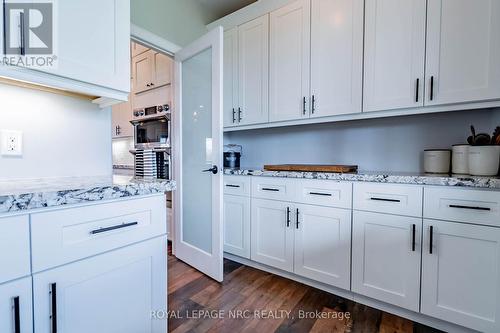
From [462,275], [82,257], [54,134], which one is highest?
[54,134]

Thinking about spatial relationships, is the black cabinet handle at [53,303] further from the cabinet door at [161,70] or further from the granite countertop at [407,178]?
the cabinet door at [161,70]

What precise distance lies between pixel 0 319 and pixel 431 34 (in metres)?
2.36

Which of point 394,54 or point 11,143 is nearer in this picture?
point 11,143

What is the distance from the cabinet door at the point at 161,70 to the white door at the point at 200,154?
0.35 metres

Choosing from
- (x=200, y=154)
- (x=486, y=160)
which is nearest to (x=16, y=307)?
(x=200, y=154)

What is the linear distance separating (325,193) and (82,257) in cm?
142

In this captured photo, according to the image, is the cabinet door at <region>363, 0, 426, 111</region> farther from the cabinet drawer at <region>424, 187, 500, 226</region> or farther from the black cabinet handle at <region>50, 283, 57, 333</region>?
the black cabinet handle at <region>50, 283, 57, 333</region>

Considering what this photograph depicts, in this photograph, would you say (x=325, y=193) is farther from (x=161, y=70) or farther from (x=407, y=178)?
(x=161, y=70)

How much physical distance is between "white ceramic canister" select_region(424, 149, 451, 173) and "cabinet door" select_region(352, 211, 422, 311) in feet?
1.65

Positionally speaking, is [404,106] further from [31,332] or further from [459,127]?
[31,332]

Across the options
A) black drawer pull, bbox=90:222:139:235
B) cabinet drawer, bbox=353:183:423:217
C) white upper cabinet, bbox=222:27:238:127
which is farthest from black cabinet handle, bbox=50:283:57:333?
white upper cabinet, bbox=222:27:238:127

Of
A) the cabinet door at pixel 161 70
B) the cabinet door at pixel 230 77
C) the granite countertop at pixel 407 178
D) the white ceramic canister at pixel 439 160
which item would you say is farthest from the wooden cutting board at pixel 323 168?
the cabinet door at pixel 161 70

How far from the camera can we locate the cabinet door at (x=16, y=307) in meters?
0.63

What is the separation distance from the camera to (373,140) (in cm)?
203
